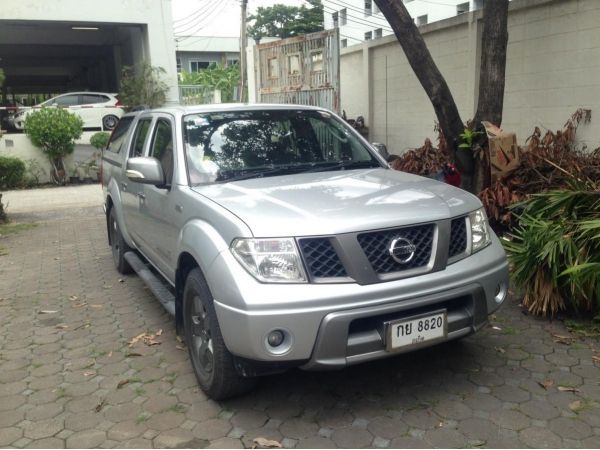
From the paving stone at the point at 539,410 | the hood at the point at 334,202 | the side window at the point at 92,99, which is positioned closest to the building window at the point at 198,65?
the side window at the point at 92,99

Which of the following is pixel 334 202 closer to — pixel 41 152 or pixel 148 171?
pixel 148 171

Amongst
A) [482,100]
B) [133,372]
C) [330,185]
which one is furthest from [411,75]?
[133,372]

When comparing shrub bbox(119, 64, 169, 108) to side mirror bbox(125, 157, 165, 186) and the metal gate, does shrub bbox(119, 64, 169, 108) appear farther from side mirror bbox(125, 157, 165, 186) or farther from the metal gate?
side mirror bbox(125, 157, 165, 186)

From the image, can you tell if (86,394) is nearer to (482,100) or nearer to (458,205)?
(458,205)

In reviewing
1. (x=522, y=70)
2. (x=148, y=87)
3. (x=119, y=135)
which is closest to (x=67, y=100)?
(x=148, y=87)

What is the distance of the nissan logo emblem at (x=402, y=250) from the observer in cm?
296

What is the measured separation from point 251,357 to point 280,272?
447 mm

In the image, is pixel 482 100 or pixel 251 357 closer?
pixel 251 357

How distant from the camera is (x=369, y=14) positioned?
37.5 meters

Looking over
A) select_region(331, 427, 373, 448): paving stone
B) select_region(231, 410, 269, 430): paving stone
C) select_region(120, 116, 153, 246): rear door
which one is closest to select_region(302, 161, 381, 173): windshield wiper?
select_region(120, 116, 153, 246): rear door

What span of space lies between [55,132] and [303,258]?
12526 millimetres

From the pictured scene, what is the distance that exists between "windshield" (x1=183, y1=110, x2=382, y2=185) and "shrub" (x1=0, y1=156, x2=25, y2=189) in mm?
10847

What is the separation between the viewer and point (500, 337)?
412cm

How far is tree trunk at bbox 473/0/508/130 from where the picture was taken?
19.5 feet
